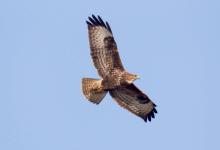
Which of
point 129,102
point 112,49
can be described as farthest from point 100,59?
point 129,102

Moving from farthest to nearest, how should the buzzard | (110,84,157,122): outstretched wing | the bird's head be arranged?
1. (110,84,157,122): outstretched wing
2. the buzzard
3. the bird's head

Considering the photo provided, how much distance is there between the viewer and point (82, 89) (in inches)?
569

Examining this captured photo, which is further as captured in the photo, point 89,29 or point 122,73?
point 89,29

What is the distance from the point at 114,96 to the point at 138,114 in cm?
81

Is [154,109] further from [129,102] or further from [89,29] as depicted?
[89,29]

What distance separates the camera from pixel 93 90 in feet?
47.0

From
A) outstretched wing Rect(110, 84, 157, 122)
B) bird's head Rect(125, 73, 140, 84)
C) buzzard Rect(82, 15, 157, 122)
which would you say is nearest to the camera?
bird's head Rect(125, 73, 140, 84)

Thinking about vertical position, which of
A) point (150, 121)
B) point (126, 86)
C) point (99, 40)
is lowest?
point (150, 121)

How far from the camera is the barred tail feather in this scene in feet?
46.8

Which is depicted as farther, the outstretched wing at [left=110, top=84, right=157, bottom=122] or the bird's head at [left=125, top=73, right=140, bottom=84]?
the outstretched wing at [left=110, top=84, right=157, bottom=122]

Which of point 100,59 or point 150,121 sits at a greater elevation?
point 100,59

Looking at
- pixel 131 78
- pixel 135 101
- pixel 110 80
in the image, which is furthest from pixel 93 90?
pixel 135 101

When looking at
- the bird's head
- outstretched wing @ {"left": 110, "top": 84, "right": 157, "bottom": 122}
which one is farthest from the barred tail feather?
the bird's head

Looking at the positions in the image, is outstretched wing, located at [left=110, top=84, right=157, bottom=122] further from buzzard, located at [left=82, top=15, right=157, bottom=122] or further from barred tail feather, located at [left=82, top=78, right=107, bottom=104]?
barred tail feather, located at [left=82, top=78, right=107, bottom=104]
